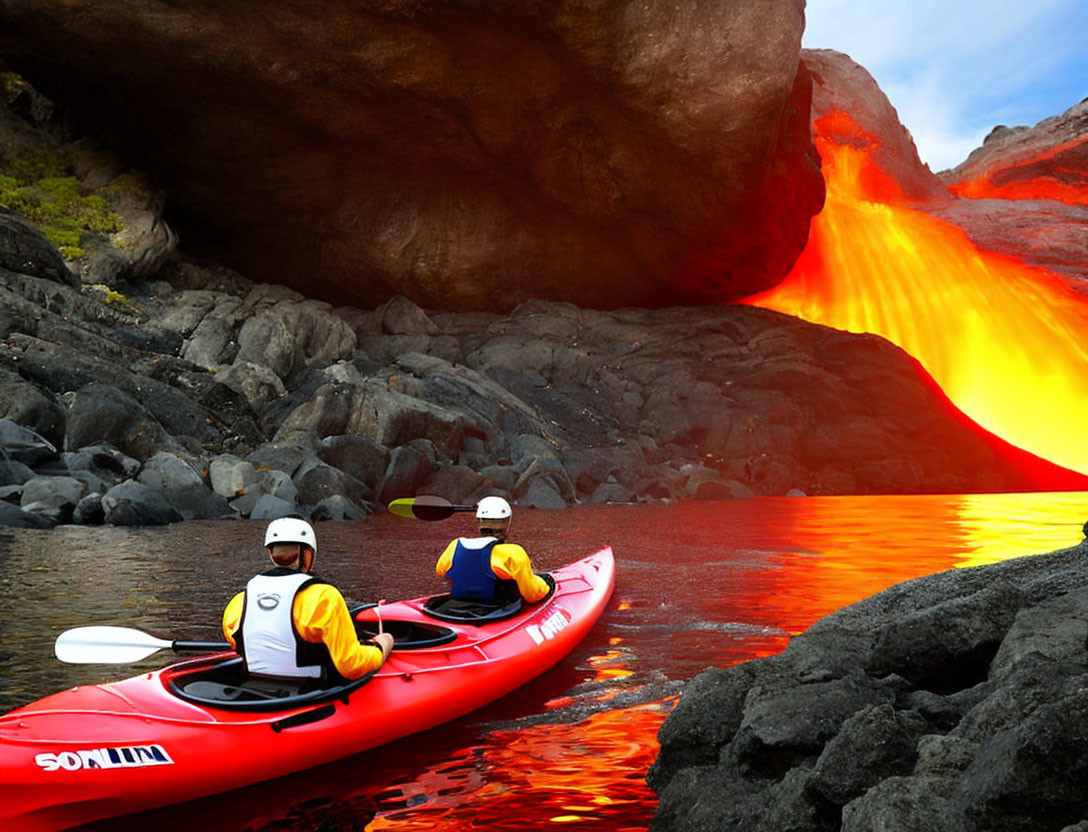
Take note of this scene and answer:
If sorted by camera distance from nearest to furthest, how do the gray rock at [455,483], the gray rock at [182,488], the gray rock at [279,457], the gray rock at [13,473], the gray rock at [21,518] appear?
1. the gray rock at [21,518]
2. the gray rock at [13,473]
3. the gray rock at [182,488]
4. the gray rock at [279,457]
5. the gray rock at [455,483]

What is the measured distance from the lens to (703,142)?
27609 millimetres

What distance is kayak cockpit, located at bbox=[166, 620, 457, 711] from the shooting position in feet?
15.7

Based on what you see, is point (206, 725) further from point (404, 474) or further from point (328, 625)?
point (404, 474)

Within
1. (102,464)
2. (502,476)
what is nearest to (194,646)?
(102,464)

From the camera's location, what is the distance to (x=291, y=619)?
4816 mm

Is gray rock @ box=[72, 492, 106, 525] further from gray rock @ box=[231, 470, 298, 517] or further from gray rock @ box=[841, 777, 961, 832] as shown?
gray rock @ box=[841, 777, 961, 832]

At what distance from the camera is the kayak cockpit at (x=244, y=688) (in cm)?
477

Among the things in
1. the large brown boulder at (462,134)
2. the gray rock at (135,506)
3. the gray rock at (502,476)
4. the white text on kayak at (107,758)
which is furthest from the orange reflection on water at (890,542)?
the large brown boulder at (462,134)

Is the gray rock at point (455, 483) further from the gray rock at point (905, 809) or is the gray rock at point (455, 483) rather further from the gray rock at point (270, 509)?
the gray rock at point (905, 809)

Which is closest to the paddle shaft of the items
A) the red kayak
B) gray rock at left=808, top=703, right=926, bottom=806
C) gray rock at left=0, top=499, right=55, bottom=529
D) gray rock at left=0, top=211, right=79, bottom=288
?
the red kayak

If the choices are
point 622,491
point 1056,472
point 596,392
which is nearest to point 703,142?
point 596,392

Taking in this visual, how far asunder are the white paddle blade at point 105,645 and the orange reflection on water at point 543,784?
176 cm

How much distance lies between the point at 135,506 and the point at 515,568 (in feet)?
34.5

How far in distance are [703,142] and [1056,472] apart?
52.7 feet
